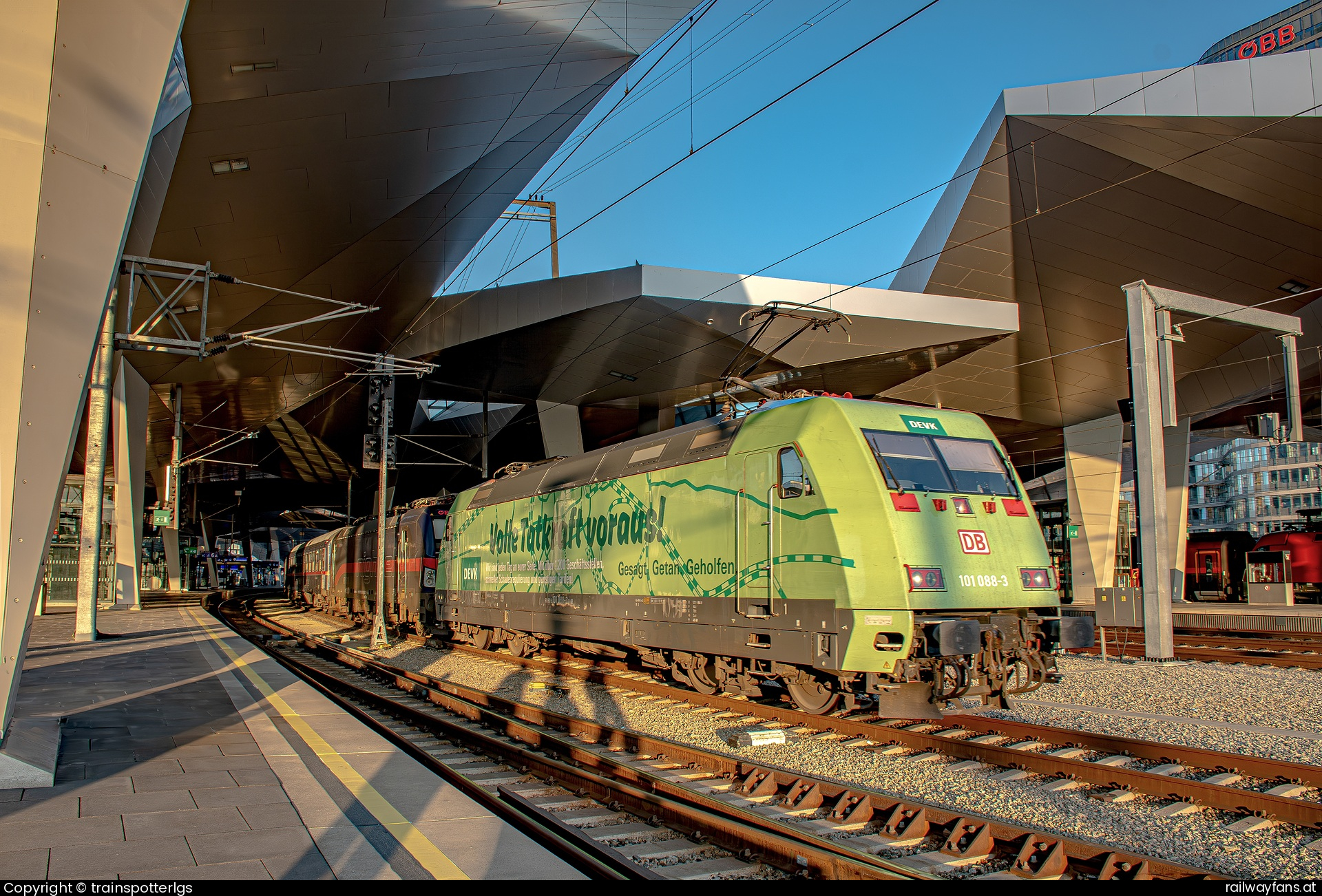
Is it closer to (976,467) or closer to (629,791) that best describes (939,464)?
(976,467)

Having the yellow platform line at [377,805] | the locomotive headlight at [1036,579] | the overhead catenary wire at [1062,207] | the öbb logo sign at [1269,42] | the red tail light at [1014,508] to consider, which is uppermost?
the öbb logo sign at [1269,42]

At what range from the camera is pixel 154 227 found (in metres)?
18.1

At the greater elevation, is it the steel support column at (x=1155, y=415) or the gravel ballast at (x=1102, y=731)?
the steel support column at (x=1155, y=415)

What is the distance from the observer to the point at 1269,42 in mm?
72250

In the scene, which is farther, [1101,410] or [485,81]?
[1101,410]

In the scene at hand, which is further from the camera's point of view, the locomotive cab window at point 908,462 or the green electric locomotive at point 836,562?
the locomotive cab window at point 908,462

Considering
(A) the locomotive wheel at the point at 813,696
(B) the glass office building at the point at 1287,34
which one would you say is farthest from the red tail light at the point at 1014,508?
(B) the glass office building at the point at 1287,34

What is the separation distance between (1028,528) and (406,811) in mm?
6972

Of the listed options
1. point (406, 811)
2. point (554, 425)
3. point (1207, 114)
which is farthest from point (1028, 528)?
point (554, 425)

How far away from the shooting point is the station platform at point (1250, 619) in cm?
2211

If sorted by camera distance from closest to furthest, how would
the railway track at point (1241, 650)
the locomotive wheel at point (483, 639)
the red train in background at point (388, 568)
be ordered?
the railway track at point (1241, 650) → the locomotive wheel at point (483, 639) → the red train in background at point (388, 568)

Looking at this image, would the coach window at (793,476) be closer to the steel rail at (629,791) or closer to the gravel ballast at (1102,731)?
the gravel ballast at (1102,731)

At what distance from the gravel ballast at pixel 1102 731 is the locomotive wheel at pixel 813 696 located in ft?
2.36
